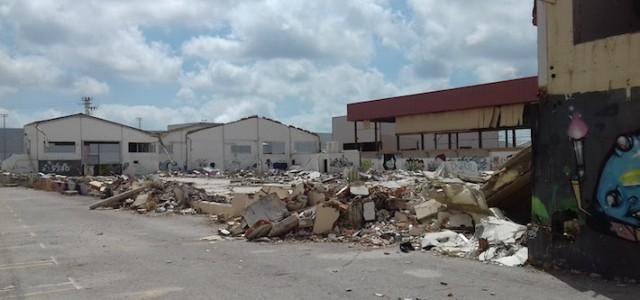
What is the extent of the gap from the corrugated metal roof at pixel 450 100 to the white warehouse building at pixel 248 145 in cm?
1935

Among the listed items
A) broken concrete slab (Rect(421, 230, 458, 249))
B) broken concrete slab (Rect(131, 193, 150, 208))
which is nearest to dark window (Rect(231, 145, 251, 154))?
broken concrete slab (Rect(131, 193, 150, 208))

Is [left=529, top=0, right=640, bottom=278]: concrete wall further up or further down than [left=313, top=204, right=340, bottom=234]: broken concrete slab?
further up

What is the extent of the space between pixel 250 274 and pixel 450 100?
41.7m

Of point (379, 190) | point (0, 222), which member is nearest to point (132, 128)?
point (0, 222)

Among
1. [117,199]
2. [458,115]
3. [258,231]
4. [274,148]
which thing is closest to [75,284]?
[258,231]

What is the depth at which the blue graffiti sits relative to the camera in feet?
27.9

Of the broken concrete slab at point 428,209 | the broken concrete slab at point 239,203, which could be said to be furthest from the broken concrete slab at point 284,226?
the broken concrete slab at point 239,203

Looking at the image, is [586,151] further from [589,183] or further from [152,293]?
[152,293]

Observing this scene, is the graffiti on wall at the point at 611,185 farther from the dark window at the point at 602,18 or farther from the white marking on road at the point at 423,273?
the white marking on road at the point at 423,273

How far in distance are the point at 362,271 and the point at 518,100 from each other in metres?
36.9

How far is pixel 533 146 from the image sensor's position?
10266 mm

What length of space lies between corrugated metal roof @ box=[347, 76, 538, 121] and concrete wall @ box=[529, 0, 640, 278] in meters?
30.0

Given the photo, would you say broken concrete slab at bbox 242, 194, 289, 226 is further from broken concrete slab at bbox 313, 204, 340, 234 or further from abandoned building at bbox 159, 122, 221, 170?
abandoned building at bbox 159, 122, 221, 170

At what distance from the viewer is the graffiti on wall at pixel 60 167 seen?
6581 centimetres
